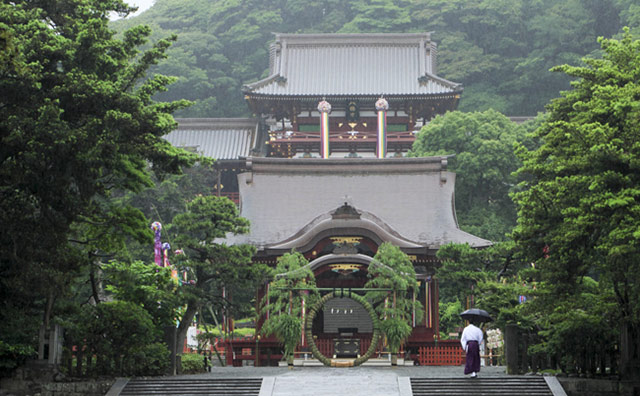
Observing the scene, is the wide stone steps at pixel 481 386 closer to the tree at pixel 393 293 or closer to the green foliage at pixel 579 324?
the green foliage at pixel 579 324

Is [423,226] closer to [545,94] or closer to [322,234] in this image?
[322,234]

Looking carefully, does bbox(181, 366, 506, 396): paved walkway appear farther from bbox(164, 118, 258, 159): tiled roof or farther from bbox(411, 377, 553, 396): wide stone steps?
bbox(164, 118, 258, 159): tiled roof

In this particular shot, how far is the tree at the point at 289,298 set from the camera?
899 inches

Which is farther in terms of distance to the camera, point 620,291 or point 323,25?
point 323,25

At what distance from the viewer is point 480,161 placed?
3762 cm

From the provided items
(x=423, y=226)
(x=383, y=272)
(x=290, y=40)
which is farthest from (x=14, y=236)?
(x=290, y=40)

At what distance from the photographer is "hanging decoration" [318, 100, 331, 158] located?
4281 cm

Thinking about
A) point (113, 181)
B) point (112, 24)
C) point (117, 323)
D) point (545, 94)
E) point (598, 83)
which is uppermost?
point (112, 24)

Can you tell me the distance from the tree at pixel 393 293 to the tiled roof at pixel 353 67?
66.0ft

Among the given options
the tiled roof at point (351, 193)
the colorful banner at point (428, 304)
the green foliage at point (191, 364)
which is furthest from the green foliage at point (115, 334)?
the tiled roof at point (351, 193)

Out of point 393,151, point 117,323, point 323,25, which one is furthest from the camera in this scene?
point 323,25

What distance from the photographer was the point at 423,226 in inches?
1242

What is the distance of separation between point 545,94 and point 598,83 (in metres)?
39.0

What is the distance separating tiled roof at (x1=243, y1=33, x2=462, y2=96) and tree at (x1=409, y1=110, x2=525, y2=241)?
4653 millimetres
